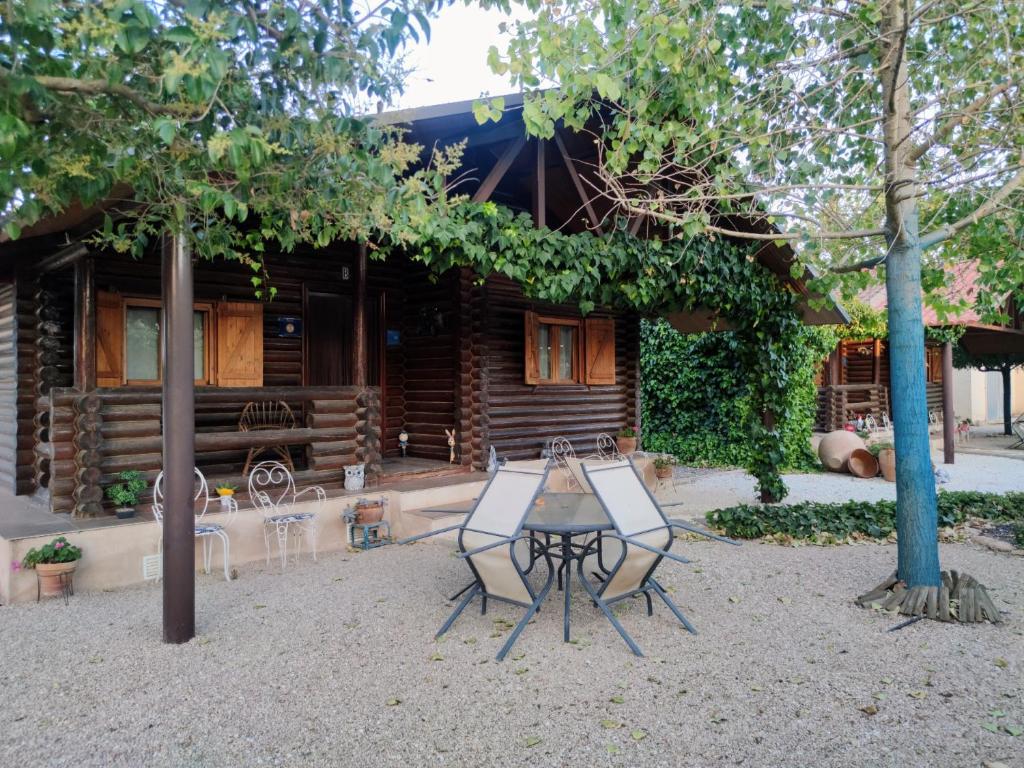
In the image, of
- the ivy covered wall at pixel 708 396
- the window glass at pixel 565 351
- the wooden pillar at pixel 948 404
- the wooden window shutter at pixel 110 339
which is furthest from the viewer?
the wooden pillar at pixel 948 404

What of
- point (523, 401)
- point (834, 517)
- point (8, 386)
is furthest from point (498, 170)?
point (8, 386)

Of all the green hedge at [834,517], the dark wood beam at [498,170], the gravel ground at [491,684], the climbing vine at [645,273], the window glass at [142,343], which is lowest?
the gravel ground at [491,684]

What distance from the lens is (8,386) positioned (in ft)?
24.2

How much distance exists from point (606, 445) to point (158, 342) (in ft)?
21.3

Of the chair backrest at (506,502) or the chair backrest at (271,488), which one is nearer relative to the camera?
the chair backrest at (506,502)

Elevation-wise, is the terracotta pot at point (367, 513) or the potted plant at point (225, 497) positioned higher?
the potted plant at point (225, 497)

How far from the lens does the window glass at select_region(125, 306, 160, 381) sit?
7055 millimetres

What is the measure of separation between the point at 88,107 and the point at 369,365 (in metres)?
6.63

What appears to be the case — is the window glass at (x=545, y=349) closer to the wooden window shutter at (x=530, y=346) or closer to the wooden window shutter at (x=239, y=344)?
the wooden window shutter at (x=530, y=346)

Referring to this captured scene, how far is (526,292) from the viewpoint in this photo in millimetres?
6816

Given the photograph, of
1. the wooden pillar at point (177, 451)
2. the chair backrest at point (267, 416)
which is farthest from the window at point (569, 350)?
the wooden pillar at point (177, 451)

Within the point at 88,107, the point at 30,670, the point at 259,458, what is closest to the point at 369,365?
the point at 259,458

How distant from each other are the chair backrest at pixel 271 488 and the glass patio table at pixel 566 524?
216 cm

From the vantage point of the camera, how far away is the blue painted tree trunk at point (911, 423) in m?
4.82
